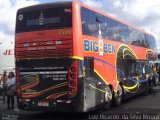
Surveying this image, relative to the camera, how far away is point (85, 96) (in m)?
13.0

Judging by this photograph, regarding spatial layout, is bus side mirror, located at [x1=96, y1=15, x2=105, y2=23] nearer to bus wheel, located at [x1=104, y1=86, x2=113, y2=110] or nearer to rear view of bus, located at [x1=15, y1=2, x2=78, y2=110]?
rear view of bus, located at [x1=15, y1=2, x2=78, y2=110]

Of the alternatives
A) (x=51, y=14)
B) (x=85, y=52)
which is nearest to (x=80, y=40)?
(x=85, y=52)

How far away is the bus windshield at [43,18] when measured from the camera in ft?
43.3

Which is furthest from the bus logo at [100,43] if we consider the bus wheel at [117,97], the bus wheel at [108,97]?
the bus wheel at [117,97]

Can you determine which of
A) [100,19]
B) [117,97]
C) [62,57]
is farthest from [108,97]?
[62,57]

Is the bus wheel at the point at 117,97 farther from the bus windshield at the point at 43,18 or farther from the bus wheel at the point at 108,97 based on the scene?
the bus windshield at the point at 43,18

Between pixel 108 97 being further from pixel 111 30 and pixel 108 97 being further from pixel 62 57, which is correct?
pixel 62 57

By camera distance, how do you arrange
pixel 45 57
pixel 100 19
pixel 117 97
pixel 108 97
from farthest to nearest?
1. pixel 117 97
2. pixel 108 97
3. pixel 100 19
4. pixel 45 57

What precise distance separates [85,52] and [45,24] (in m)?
1.74

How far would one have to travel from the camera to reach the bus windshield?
13.2 metres

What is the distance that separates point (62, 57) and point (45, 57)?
731 millimetres

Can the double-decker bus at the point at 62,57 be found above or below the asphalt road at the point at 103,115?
above

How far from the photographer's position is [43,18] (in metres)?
13.6

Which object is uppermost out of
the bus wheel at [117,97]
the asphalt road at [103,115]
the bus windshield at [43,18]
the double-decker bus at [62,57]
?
the bus windshield at [43,18]
